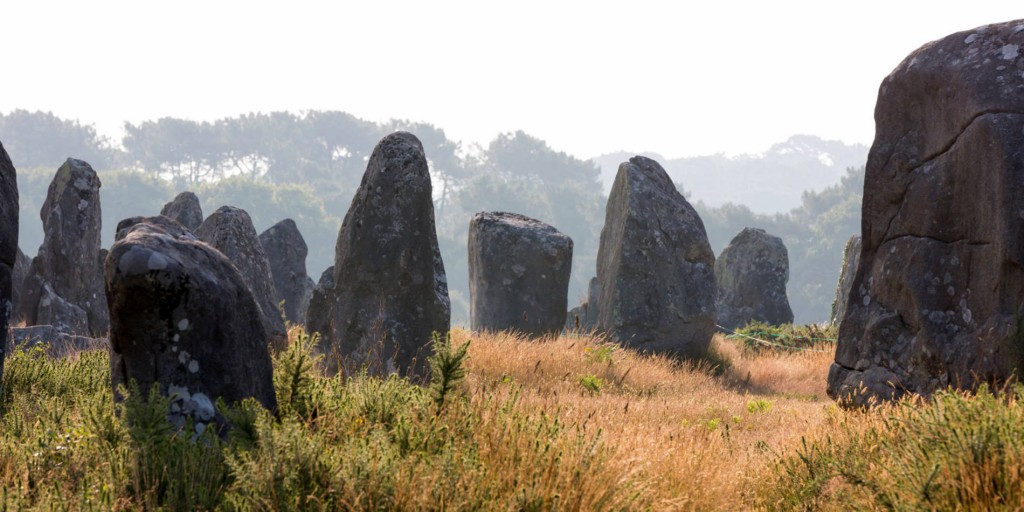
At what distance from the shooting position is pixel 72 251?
17.4m

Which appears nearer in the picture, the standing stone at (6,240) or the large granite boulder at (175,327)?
the large granite boulder at (175,327)

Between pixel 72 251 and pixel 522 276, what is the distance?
8.14 meters

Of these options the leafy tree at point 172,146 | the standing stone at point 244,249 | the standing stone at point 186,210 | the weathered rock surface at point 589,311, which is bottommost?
the weathered rock surface at point 589,311

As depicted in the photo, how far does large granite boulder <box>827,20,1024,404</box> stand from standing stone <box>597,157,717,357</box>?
6.17 m

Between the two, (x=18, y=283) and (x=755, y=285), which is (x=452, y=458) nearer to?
(x=18, y=283)

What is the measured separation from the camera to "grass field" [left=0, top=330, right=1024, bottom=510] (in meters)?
4.54

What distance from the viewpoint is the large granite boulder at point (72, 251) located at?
679 inches

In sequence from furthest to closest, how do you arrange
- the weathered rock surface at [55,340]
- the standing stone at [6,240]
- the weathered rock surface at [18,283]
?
the weathered rock surface at [18,283] < the weathered rock surface at [55,340] < the standing stone at [6,240]

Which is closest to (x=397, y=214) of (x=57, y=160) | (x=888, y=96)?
(x=888, y=96)

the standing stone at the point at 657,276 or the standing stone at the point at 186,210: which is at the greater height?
the standing stone at the point at 186,210

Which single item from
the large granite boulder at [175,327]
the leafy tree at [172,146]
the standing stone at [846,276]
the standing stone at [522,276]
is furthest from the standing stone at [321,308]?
the leafy tree at [172,146]

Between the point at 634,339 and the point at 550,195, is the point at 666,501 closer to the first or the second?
the point at 634,339

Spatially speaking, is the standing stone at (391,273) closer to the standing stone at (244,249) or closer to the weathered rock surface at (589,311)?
the standing stone at (244,249)

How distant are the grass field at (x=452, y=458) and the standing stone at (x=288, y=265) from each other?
48.2 ft
